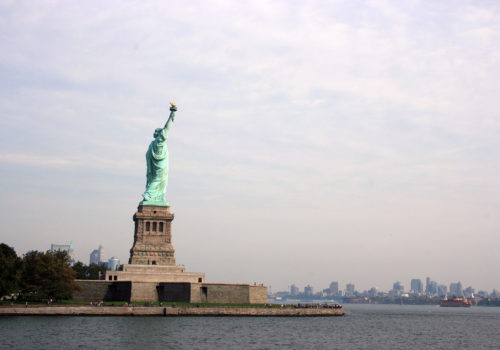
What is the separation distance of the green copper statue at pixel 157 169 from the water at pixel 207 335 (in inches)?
760

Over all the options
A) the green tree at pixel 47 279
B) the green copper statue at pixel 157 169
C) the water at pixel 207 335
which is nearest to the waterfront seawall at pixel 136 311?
the water at pixel 207 335

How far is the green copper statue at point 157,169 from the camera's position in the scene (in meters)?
73.4

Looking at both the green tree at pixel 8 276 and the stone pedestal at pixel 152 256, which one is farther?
the stone pedestal at pixel 152 256

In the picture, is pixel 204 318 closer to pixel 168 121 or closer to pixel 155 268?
pixel 155 268

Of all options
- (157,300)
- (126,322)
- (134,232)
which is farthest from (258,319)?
(134,232)

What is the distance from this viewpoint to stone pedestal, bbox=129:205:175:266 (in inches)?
2751

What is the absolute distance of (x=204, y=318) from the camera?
59.5m

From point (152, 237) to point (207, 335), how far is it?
2754 centimetres

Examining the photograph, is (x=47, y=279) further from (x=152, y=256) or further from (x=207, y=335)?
(x=207, y=335)

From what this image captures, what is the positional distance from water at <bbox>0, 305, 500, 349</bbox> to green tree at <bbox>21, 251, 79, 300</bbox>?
21.1 feet

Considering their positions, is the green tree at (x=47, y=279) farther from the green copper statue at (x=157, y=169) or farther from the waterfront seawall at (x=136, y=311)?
the green copper statue at (x=157, y=169)

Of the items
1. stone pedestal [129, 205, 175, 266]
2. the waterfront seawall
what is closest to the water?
the waterfront seawall

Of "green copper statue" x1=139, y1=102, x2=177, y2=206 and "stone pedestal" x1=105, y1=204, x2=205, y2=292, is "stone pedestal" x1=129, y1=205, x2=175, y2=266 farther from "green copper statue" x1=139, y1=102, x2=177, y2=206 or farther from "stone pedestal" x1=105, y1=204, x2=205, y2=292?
"green copper statue" x1=139, y1=102, x2=177, y2=206

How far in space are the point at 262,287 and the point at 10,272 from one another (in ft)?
88.7
